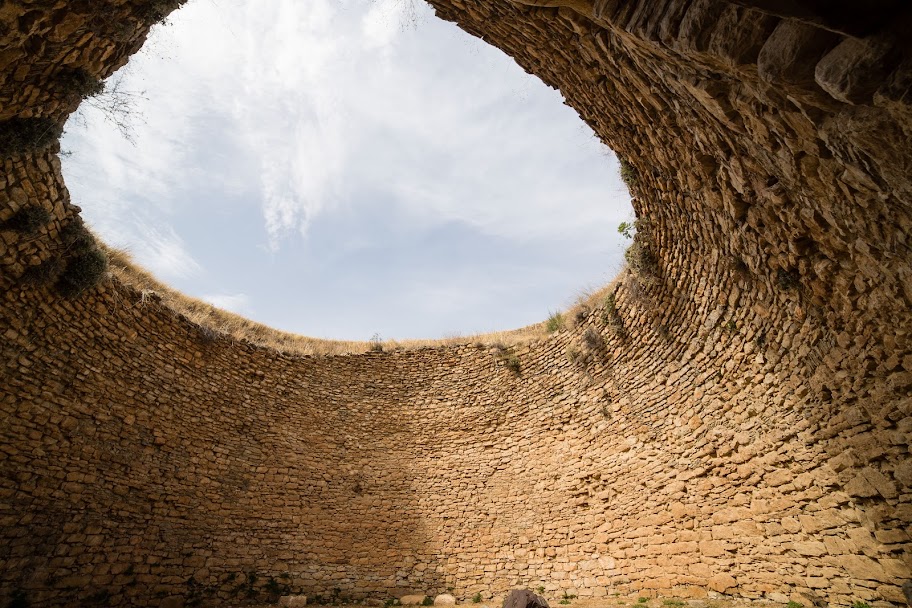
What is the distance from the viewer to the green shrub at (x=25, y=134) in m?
5.63

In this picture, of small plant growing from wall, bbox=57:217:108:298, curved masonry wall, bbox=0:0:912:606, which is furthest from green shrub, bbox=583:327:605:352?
small plant growing from wall, bbox=57:217:108:298

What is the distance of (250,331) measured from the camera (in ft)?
46.9

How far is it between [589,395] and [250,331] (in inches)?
430

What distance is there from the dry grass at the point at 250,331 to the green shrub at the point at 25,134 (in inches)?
147

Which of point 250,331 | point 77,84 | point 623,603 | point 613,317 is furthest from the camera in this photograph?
point 250,331

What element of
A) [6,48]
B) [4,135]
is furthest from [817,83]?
[4,135]

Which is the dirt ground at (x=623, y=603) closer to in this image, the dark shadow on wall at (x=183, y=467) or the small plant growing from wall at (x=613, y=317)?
the dark shadow on wall at (x=183, y=467)

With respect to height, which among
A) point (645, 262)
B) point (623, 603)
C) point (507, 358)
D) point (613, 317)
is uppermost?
point (507, 358)

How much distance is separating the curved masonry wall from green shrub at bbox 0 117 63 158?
0.24 metres

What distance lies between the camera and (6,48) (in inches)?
173

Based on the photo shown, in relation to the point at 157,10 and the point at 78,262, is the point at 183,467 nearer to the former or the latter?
the point at 78,262

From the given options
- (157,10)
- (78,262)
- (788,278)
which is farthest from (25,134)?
(788,278)

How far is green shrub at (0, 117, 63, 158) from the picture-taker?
563cm

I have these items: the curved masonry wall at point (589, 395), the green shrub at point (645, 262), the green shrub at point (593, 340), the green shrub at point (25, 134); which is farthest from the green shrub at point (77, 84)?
the green shrub at point (593, 340)
